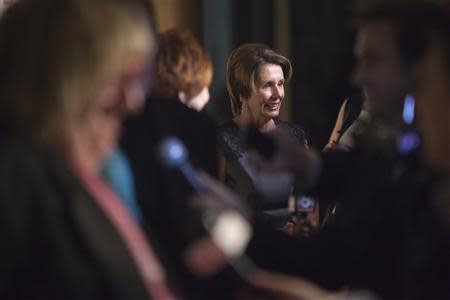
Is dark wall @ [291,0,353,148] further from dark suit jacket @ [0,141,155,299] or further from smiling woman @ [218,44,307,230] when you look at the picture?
dark suit jacket @ [0,141,155,299]

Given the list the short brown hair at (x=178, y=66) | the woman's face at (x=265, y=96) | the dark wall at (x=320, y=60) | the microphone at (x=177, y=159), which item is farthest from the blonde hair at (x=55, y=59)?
the dark wall at (x=320, y=60)

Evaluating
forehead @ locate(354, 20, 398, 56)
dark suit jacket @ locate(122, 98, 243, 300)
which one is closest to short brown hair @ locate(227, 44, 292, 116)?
forehead @ locate(354, 20, 398, 56)

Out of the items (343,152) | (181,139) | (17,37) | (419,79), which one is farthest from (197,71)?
(17,37)

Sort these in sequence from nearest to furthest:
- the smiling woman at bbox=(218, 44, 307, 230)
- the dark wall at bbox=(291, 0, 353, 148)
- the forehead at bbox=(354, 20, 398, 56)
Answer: the forehead at bbox=(354, 20, 398, 56), the smiling woman at bbox=(218, 44, 307, 230), the dark wall at bbox=(291, 0, 353, 148)

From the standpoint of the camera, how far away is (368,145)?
10.1 feet

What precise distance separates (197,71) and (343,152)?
648 millimetres

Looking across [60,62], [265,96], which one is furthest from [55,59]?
[265,96]

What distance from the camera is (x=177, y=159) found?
8.52ft

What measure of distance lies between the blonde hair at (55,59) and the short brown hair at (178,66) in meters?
1.25

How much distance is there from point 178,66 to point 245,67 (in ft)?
6.26

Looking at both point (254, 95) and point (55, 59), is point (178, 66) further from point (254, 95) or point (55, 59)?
point (254, 95)

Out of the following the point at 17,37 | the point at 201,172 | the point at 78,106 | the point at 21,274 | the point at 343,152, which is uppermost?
the point at 17,37

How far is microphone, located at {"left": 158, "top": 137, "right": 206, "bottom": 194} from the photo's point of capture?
260 centimetres

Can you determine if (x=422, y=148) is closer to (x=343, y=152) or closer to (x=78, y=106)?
(x=343, y=152)
